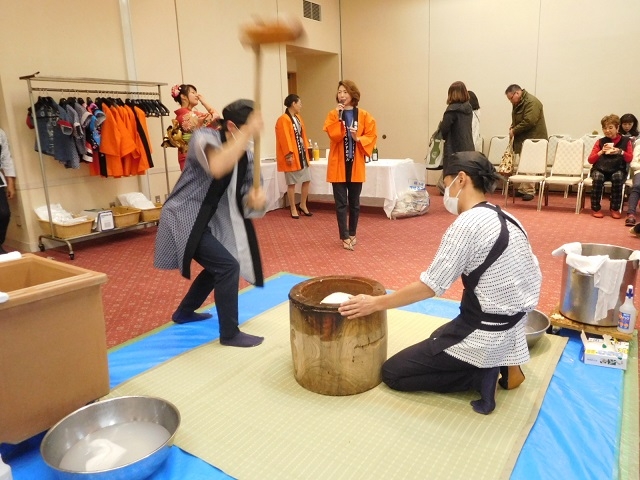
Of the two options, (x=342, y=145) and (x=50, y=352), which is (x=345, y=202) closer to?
(x=342, y=145)

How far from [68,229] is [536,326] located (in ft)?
12.7

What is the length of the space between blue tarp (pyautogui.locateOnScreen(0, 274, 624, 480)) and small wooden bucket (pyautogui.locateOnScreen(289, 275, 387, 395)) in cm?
57

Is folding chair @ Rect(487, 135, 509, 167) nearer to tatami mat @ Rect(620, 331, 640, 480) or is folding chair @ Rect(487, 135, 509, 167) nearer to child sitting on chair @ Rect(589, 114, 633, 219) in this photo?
child sitting on chair @ Rect(589, 114, 633, 219)

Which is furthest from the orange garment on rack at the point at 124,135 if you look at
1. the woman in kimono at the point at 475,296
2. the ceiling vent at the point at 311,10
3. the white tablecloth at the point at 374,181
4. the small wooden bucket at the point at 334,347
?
the ceiling vent at the point at 311,10

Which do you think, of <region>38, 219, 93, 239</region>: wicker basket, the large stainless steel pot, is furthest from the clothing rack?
the large stainless steel pot

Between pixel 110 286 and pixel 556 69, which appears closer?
pixel 110 286

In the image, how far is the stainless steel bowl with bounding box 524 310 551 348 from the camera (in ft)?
7.62

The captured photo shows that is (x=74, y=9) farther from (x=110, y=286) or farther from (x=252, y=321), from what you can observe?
(x=252, y=321)

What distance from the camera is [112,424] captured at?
6.06 feet

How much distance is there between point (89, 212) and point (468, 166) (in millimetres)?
4088

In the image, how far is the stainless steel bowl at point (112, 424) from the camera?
59.4 inches

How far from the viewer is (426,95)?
8.02 meters

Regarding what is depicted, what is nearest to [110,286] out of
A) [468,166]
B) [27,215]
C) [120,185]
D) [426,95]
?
[27,215]

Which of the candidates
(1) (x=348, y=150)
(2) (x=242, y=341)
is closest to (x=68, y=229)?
(1) (x=348, y=150)
